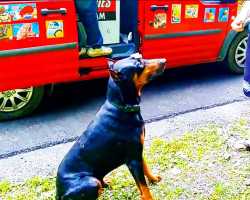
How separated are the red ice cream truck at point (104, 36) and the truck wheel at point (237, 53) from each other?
2cm

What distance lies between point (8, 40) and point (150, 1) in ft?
6.16

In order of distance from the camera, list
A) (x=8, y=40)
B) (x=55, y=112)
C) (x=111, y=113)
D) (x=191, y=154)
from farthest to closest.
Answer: (x=55, y=112)
(x=8, y=40)
(x=191, y=154)
(x=111, y=113)

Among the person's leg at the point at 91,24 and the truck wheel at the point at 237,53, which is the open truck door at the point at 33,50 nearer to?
the person's leg at the point at 91,24

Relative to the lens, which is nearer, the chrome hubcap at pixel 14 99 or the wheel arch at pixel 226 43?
the chrome hubcap at pixel 14 99

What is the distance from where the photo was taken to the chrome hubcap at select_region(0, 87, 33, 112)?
408 centimetres

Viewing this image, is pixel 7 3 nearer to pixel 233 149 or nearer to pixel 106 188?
pixel 106 188

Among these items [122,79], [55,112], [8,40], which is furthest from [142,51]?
[122,79]

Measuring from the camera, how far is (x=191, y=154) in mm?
3398

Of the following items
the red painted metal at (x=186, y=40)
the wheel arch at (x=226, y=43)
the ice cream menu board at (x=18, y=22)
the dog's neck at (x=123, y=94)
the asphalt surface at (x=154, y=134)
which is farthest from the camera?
the wheel arch at (x=226, y=43)

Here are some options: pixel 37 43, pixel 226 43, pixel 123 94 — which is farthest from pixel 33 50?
pixel 226 43

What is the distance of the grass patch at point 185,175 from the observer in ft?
9.39

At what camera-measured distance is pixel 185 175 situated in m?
3.10

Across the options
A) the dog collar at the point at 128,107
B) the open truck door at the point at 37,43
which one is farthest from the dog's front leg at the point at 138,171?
the open truck door at the point at 37,43

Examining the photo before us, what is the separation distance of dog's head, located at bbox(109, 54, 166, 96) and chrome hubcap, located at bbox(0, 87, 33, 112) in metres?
2.09
